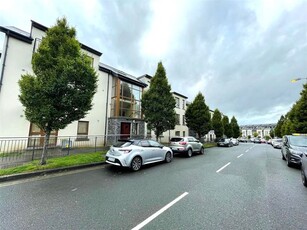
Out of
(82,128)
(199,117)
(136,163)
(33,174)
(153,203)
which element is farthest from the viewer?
(199,117)

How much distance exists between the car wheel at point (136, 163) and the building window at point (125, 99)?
9864 mm

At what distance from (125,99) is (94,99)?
3.65 meters

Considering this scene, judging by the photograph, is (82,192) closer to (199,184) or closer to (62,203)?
(62,203)

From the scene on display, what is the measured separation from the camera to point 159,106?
573 inches

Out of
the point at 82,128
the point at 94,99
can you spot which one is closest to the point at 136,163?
the point at 82,128

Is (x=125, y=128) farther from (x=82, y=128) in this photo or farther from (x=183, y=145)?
(x=183, y=145)

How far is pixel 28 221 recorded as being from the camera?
9.86 ft

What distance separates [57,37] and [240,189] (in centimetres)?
1041

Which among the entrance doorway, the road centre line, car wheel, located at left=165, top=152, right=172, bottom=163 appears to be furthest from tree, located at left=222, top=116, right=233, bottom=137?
the road centre line

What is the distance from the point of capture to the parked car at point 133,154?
277 inches

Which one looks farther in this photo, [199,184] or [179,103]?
[179,103]

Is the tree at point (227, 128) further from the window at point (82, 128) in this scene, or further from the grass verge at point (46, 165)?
the grass verge at point (46, 165)

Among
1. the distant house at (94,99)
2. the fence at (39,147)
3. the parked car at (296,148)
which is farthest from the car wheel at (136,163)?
the parked car at (296,148)

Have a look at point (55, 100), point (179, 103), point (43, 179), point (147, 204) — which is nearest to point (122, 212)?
point (147, 204)
